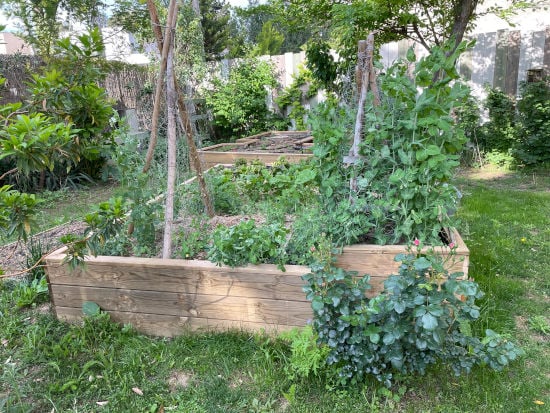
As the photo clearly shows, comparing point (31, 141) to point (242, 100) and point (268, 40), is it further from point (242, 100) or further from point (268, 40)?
point (268, 40)

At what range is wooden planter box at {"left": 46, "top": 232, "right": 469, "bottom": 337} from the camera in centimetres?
225

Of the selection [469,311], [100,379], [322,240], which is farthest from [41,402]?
[469,311]

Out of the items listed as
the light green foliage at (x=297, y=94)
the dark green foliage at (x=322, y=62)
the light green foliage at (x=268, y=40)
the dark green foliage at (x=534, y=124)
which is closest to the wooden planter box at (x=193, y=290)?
the dark green foliage at (x=534, y=124)

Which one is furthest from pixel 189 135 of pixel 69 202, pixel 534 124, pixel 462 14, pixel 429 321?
pixel 534 124

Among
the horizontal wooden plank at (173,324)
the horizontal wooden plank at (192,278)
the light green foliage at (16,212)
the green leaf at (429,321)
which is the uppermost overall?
the light green foliage at (16,212)

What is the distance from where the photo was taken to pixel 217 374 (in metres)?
2.13

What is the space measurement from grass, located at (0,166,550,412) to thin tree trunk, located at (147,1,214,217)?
1.22 meters

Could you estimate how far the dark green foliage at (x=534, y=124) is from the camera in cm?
591

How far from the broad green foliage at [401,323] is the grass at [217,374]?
13cm

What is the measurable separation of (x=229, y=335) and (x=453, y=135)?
168 centimetres

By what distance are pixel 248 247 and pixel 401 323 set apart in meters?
0.96

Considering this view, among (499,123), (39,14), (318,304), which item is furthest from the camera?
(39,14)

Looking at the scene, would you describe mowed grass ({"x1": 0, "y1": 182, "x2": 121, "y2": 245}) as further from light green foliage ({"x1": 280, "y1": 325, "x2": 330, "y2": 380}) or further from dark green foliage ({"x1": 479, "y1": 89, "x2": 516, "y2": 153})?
dark green foliage ({"x1": 479, "y1": 89, "x2": 516, "y2": 153})

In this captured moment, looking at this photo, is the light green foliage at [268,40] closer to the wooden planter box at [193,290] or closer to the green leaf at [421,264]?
the wooden planter box at [193,290]
